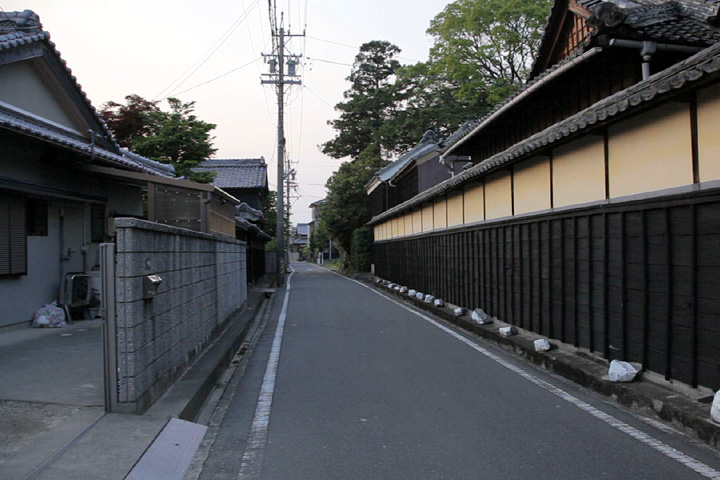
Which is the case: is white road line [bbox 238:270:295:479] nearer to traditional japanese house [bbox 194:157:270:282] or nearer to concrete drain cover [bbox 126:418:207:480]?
concrete drain cover [bbox 126:418:207:480]

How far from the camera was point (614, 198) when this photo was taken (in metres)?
7.35

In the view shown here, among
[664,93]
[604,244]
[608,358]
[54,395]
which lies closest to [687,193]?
[664,93]

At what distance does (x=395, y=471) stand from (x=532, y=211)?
712 cm

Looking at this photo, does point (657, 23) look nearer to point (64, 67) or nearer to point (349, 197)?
point (64, 67)

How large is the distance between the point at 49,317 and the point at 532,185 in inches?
365

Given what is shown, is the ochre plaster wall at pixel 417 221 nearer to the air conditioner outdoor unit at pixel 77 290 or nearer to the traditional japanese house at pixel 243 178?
the air conditioner outdoor unit at pixel 77 290

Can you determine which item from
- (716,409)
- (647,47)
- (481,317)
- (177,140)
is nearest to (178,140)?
(177,140)

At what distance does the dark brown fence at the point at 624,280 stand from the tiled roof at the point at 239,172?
31032mm

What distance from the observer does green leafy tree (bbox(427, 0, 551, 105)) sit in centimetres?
2886

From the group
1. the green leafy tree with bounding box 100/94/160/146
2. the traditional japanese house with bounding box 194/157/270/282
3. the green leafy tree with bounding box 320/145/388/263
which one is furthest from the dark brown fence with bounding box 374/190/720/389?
the green leafy tree with bounding box 320/145/388/263

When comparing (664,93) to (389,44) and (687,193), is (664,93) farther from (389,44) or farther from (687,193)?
(389,44)

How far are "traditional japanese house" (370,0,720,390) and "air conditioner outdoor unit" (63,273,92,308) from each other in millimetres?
8484

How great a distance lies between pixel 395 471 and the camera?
4336 mm

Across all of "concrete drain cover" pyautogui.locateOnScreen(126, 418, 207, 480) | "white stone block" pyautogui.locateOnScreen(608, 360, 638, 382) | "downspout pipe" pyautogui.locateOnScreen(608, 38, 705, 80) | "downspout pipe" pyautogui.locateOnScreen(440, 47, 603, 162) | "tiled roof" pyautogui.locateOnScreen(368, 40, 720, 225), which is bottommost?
"concrete drain cover" pyautogui.locateOnScreen(126, 418, 207, 480)
